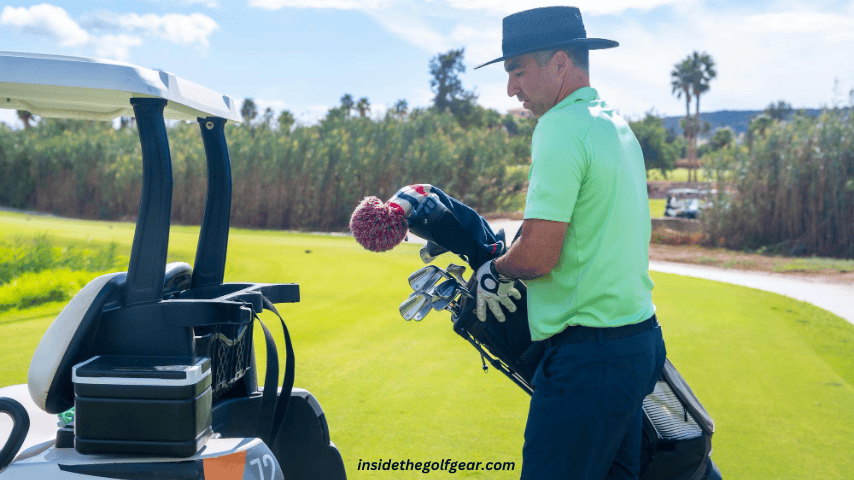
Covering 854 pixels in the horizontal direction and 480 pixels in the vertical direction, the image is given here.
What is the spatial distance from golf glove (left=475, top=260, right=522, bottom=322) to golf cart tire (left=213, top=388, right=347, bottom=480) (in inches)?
32.8

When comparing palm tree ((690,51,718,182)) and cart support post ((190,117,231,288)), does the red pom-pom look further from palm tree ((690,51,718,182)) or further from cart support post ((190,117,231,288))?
palm tree ((690,51,718,182))

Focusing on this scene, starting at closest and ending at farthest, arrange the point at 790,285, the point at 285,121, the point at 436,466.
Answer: the point at 436,466 → the point at 790,285 → the point at 285,121

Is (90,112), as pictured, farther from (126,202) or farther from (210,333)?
(126,202)

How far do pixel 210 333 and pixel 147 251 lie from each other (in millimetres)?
317

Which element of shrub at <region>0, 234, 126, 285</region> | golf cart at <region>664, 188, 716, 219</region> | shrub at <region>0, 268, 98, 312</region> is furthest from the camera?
golf cart at <region>664, 188, 716, 219</region>

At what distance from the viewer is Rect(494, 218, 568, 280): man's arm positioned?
1847 millimetres

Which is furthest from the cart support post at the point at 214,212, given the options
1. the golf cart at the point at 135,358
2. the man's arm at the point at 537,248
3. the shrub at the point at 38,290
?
the shrub at the point at 38,290

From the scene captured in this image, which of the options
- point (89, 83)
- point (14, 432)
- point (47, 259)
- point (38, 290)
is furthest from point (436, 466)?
point (47, 259)

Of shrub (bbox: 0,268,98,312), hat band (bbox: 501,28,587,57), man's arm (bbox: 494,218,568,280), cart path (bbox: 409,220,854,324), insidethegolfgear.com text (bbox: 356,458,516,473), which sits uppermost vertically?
hat band (bbox: 501,28,587,57)

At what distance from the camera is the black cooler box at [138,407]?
174cm

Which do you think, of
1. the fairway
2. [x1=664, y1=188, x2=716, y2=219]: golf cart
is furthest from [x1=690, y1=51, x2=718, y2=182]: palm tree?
the fairway

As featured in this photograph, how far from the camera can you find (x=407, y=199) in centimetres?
204

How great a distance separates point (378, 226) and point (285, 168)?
21636mm

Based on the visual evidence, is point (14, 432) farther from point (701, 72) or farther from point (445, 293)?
point (701, 72)
